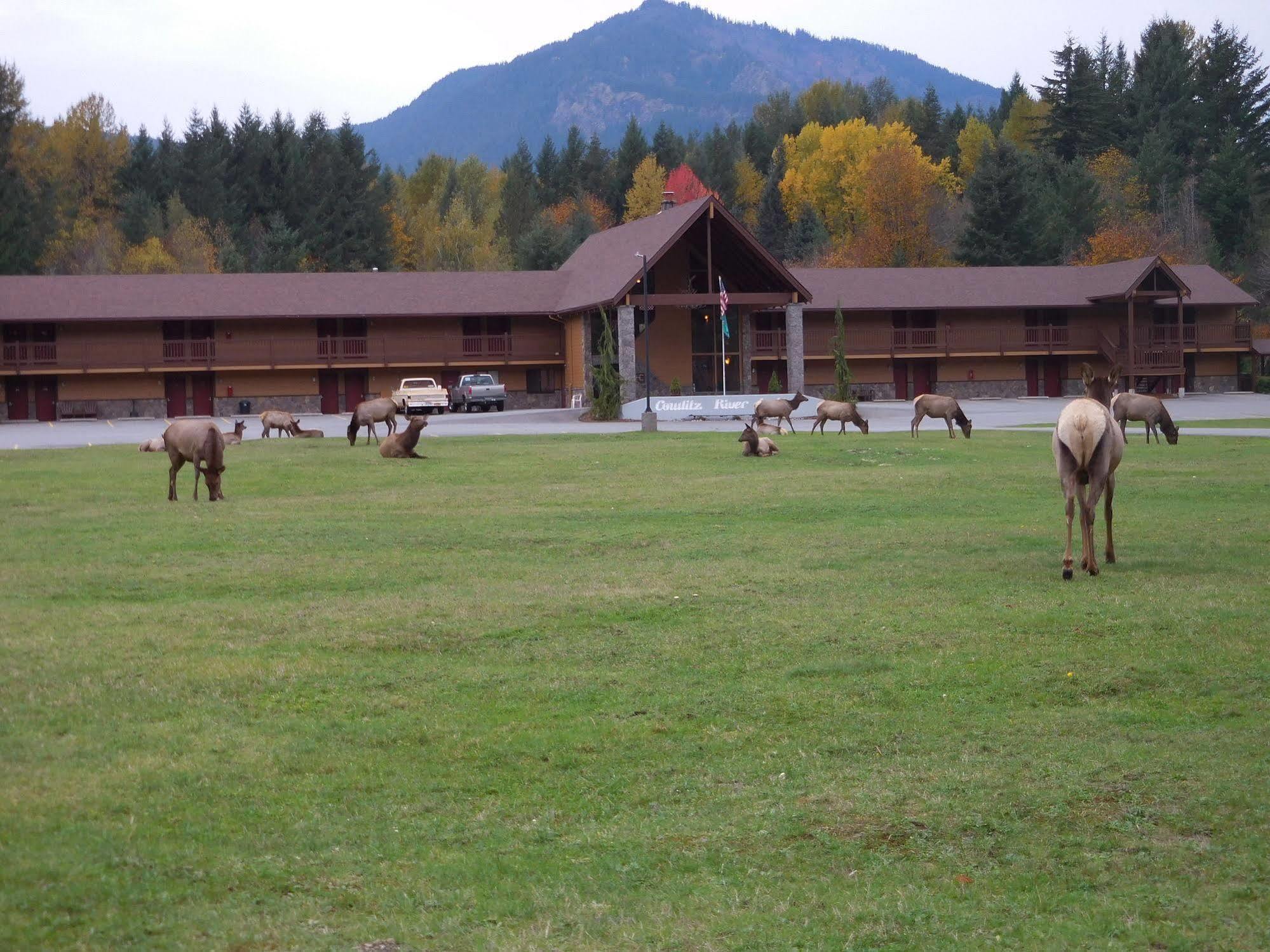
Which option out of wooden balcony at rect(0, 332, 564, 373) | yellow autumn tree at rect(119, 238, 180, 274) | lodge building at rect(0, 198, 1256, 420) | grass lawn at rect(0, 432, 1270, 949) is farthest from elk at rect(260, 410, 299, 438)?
yellow autumn tree at rect(119, 238, 180, 274)

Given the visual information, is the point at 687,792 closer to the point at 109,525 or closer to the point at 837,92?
the point at 109,525

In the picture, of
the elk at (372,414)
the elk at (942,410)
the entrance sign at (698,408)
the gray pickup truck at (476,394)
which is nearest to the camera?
the elk at (372,414)

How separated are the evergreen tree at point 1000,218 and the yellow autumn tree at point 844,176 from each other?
13666 millimetres

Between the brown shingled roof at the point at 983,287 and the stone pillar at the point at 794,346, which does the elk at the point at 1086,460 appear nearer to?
the stone pillar at the point at 794,346

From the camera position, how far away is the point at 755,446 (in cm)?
2848

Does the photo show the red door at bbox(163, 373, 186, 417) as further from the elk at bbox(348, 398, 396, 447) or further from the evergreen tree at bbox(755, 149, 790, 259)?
the evergreen tree at bbox(755, 149, 790, 259)

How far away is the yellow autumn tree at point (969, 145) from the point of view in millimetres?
114250

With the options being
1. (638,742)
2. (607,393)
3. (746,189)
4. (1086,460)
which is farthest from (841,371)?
(746,189)

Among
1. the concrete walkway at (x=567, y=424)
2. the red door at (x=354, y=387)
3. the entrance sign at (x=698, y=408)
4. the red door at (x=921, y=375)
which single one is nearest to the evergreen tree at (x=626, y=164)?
the red door at (x=921, y=375)

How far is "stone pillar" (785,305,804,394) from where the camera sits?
58438mm

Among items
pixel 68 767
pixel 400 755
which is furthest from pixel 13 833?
pixel 400 755

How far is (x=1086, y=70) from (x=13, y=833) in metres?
108

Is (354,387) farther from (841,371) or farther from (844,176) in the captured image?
(844,176)

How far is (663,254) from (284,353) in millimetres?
18687
